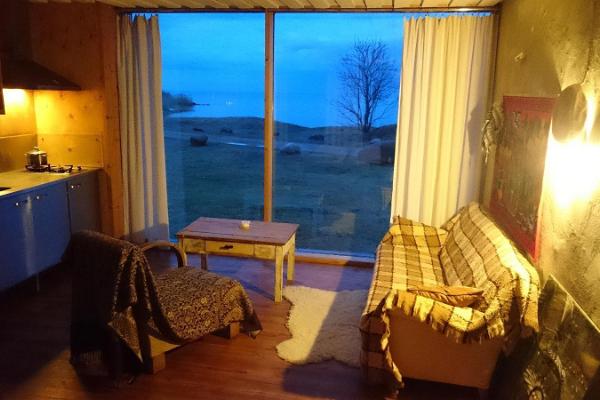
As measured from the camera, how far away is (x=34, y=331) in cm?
333

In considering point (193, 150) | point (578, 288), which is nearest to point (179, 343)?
point (578, 288)

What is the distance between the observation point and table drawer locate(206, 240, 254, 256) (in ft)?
12.2

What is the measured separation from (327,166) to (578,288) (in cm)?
374

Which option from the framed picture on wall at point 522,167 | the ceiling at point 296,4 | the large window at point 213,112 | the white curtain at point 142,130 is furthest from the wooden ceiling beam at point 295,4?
the framed picture on wall at point 522,167

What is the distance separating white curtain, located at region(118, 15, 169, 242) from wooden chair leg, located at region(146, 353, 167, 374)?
2.25 m

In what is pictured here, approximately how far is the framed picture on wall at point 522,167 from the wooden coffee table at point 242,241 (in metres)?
1.62

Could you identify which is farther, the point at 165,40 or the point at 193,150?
the point at 193,150

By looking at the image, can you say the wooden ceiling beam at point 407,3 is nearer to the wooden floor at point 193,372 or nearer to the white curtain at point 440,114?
the white curtain at point 440,114

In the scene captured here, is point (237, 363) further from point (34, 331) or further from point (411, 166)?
point (411, 166)

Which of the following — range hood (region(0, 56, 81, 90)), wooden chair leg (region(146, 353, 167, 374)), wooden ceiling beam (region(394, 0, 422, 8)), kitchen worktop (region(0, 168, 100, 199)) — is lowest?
wooden chair leg (region(146, 353, 167, 374))

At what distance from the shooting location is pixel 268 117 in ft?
15.2

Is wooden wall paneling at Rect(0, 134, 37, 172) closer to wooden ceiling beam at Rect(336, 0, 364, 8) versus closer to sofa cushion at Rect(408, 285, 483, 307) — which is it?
wooden ceiling beam at Rect(336, 0, 364, 8)

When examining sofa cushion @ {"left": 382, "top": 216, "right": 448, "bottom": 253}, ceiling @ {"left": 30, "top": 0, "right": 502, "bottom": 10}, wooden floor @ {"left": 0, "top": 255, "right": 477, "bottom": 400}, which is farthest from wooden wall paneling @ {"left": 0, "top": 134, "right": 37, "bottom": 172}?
sofa cushion @ {"left": 382, "top": 216, "right": 448, "bottom": 253}

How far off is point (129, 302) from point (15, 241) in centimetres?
170
